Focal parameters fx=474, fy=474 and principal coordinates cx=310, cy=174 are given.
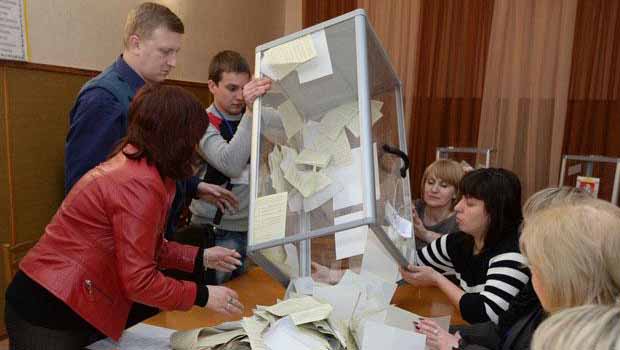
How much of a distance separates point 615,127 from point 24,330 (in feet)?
12.7

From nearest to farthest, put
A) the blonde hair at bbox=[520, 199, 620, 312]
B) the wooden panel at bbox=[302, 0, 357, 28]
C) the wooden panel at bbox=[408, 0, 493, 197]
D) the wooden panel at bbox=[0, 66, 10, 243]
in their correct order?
the blonde hair at bbox=[520, 199, 620, 312]
the wooden panel at bbox=[0, 66, 10, 243]
the wooden panel at bbox=[408, 0, 493, 197]
the wooden panel at bbox=[302, 0, 357, 28]

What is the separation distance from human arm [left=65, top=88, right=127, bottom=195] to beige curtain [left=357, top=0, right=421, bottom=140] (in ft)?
9.70

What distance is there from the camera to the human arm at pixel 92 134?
56.1 inches

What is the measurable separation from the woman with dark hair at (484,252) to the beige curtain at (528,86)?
2.41 metres

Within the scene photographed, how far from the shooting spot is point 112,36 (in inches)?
108

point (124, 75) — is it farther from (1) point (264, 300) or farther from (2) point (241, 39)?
(2) point (241, 39)

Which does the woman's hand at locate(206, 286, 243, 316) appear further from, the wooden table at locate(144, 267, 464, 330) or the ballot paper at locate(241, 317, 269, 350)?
the wooden table at locate(144, 267, 464, 330)

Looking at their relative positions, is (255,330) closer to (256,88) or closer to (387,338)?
(387,338)

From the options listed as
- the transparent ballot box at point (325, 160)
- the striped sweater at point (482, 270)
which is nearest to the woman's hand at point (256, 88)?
the transparent ballot box at point (325, 160)

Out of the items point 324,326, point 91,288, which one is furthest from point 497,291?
point 91,288

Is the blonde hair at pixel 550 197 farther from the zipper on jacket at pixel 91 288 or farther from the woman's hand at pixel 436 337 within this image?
the zipper on jacket at pixel 91 288

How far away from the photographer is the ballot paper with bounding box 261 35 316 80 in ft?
3.77

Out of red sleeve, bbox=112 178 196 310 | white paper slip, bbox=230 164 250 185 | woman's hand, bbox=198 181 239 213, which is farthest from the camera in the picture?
white paper slip, bbox=230 164 250 185

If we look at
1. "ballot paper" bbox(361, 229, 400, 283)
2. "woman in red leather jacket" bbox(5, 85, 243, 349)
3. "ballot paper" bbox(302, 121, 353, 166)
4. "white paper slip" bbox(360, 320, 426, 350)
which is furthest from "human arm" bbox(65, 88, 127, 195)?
"white paper slip" bbox(360, 320, 426, 350)
